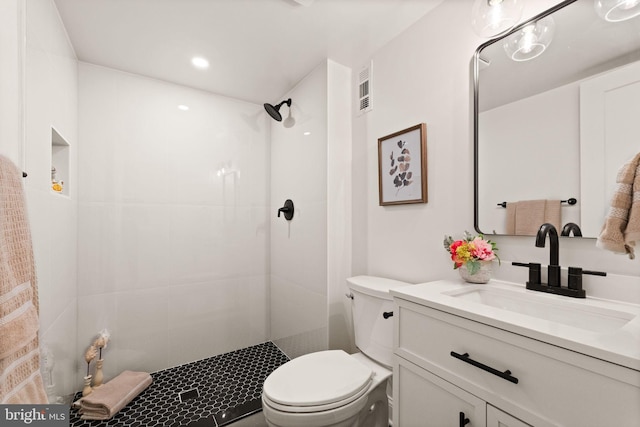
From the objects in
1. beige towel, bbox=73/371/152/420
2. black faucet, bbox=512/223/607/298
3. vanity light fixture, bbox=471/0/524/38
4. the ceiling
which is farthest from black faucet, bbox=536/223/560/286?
beige towel, bbox=73/371/152/420

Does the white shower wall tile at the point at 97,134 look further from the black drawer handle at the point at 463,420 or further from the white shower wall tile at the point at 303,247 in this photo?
the black drawer handle at the point at 463,420

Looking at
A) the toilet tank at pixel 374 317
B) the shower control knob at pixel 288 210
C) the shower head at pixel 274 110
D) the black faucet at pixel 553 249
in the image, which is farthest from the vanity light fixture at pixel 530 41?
the shower control knob at pixel 288 210

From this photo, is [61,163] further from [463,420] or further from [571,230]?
[571,230]

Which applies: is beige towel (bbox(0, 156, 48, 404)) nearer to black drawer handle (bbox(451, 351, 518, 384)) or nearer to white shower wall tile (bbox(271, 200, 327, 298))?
black drawer handle (bbox(451, 351, 518, 384))

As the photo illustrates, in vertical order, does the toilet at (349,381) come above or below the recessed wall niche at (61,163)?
below

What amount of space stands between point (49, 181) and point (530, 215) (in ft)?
6.95

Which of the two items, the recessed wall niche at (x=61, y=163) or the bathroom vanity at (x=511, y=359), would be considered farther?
the recessed wall niche at (x=61, y=163)

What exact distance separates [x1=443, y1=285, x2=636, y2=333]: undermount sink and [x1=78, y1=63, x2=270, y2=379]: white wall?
71.1 inches

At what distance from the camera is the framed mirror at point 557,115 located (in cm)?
93

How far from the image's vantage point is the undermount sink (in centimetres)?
85

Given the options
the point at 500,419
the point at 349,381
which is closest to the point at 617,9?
the point at 500,419

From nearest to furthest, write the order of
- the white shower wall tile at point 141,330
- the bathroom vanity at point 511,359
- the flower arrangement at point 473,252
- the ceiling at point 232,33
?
the bathroom vanity at point 511,359, the flower arrangement at point 473,252, the ceiling at point 232,33, the white shower wall tile at point 141,330

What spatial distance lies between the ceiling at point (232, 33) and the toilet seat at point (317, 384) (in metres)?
1.77

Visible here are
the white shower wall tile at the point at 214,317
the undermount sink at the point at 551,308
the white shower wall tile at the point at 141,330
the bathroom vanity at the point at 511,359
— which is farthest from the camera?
the white shower wall tile at the point at 214,317
